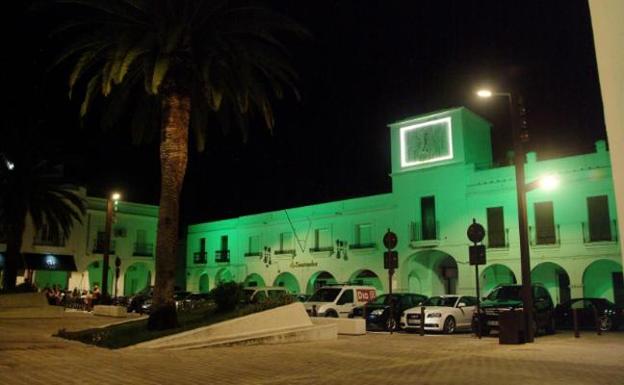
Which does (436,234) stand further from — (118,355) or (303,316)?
(118,355)

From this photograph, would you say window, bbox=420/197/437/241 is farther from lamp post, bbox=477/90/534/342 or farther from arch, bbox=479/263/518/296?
A: lamp post, bbox=477/90/534/342

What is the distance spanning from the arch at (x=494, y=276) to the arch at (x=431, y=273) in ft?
7.15

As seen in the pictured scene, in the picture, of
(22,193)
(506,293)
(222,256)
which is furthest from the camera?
(222,256)

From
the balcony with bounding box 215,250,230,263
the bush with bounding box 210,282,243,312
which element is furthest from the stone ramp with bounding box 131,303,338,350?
the balcony with bounding box 215,250,230,263

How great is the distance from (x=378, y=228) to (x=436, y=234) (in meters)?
4.67

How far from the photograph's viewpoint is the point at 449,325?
77.7 feet

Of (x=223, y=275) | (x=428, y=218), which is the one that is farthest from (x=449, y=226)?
(x=223, y=275)

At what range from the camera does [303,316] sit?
18703 millimetres

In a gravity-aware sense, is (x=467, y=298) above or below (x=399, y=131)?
below

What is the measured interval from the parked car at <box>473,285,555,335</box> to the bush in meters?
8.44

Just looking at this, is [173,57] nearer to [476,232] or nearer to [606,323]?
[476,232]

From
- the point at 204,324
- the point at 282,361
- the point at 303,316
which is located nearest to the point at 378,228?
the point at 303,316

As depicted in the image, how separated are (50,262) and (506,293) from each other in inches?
1428

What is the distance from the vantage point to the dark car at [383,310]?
2506 cm
